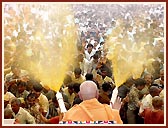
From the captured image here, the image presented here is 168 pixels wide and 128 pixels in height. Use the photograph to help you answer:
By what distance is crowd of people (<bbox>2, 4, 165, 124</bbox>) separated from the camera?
5633 mm

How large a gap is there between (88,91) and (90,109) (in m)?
0.11

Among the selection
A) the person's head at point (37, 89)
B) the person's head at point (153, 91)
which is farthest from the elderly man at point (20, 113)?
the person's head at point (153, 91)

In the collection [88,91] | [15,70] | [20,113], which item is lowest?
[20,113]

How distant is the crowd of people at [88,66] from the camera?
18.5ft

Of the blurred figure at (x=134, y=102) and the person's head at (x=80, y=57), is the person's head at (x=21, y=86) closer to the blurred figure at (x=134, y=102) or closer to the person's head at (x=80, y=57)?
the person's head at (x=80, y=57)

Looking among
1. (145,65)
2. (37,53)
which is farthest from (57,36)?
(145,65)

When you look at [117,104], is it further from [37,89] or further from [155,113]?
[37,89]

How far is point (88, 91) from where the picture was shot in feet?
18.5

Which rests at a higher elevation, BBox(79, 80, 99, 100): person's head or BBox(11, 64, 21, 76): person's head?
BBox(11, 64, 21, 76): person's head

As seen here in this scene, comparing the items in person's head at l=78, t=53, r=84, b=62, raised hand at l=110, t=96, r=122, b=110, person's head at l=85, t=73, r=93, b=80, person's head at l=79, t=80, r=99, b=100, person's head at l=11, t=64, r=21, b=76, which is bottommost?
raised hand at l=110, t=96, r=122, b=110

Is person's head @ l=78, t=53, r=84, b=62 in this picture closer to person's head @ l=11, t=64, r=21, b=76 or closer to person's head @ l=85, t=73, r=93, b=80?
person's head @ l=85, t=73, r=93, b=80

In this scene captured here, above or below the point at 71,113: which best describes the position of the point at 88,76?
above

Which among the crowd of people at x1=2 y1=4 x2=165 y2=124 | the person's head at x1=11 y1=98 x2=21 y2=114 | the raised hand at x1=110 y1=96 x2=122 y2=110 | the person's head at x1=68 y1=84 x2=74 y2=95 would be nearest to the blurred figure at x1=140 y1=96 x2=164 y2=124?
the crowd of people at x1=2 y1=4 x2=165 y2=124

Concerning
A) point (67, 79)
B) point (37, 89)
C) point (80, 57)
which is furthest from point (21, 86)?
point (80, 57)
